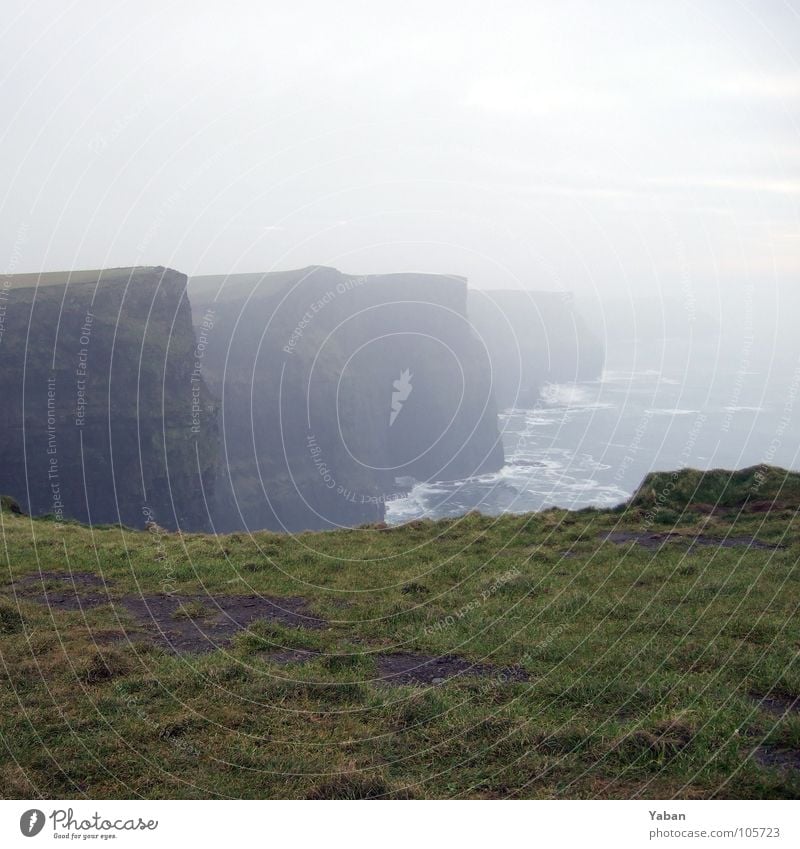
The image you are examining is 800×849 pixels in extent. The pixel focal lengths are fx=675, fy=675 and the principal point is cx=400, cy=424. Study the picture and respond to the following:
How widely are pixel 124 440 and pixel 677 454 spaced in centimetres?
13365

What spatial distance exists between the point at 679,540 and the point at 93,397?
98723 millimetres

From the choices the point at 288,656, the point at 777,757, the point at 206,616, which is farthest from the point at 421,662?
the point at 777,757

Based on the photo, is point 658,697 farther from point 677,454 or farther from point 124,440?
point 677,454

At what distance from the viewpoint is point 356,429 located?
161 meters

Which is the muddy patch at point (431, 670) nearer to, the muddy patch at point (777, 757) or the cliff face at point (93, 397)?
the muddy patch at point (777, 757)

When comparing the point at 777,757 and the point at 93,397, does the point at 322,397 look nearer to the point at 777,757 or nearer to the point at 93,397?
the point at 93,397

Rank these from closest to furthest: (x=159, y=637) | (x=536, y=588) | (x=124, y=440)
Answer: (x=159, y=637), (x=536, y=588), (x=124, y=440)

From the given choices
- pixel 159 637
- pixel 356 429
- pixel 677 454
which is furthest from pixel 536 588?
pixel 677 454

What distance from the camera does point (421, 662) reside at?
11320 mm

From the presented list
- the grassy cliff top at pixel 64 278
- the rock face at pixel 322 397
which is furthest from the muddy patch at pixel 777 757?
the rock face at pixel 322 397

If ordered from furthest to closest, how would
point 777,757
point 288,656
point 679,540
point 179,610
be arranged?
point 679,540
point 179,610
point 288,656
point 777,757

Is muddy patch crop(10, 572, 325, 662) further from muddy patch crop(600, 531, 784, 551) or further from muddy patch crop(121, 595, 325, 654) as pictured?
muddy patch crop(600, 531, 784, 551)

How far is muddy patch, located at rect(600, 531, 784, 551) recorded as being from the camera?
17.0 m

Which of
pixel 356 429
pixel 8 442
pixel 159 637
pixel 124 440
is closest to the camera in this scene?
pixel 159 637
